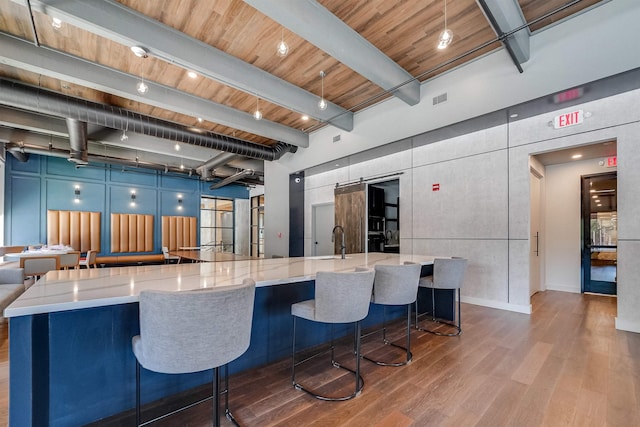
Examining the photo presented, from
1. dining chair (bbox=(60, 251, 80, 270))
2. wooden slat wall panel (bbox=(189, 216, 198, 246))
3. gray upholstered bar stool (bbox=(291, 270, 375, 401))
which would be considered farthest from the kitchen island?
wooden slat wall panel (bbox=(189, 216, 198, 246))

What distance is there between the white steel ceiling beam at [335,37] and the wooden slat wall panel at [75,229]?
912 centimetres

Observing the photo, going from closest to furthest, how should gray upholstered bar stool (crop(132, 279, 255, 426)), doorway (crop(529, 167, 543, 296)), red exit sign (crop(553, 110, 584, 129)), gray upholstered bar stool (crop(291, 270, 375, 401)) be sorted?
1. gray upholstered bar stool (crop(132, 279, 255, 426))
2. gray upholstered bar stool (crop(291, 270, 375, 401))
3. red exit sign (crop(553, 110, 584, 129))
4. doorway (crop(529, 167, 543, 296))

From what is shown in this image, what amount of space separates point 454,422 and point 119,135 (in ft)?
28.0

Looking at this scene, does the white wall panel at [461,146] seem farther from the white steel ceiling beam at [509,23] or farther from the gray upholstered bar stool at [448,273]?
the gray upholstered bar stool at [448,273]

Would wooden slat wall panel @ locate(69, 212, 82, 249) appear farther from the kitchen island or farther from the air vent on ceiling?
the air vent on ceiling

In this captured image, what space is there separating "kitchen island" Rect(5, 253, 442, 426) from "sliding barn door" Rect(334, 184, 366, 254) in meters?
4.43

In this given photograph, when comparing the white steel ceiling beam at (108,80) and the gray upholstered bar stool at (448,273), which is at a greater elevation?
the white steel ceiling beam at (108,80)

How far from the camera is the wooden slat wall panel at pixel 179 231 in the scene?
9.96 m

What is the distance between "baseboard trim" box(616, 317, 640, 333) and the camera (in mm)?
→ 3259

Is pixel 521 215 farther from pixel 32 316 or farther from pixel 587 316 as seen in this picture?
pixel 32 316

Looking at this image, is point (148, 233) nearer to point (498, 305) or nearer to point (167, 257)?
point (167, 257)

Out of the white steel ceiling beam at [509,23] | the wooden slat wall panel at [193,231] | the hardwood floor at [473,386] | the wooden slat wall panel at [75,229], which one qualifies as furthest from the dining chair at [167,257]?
the white steel ceiling beam at [509,23]

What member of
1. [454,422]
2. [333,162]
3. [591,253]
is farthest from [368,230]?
[454,422]

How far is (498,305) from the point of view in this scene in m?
→ 4.34
